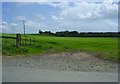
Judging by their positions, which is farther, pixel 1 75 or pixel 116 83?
pixel 1 75

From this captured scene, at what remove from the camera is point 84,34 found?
344 feet

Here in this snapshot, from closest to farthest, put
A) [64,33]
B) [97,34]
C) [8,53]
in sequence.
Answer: [8,53], [97,34], [64,33]

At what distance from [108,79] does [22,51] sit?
1325cm

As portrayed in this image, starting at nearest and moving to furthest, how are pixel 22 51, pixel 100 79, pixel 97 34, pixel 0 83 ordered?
1. pixel 0 83
2. pixel 100 79
3. pixel 22 51
4. pixel 97 34

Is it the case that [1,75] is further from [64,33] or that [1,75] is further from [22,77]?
[64,33]

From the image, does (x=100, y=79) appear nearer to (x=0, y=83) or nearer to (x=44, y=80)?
(x=44, y=80)

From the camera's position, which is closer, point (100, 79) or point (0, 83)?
point (0, 83)

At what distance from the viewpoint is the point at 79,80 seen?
10227mm

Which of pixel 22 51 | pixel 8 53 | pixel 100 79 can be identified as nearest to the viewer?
pixel 100 79

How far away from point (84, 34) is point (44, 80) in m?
95.2

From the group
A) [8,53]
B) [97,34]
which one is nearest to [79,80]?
[8,53]

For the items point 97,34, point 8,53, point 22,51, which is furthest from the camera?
point 97,34

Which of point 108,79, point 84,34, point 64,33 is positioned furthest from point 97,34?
point 108,79

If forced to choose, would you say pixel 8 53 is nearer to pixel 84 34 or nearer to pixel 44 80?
pixel 44 80
